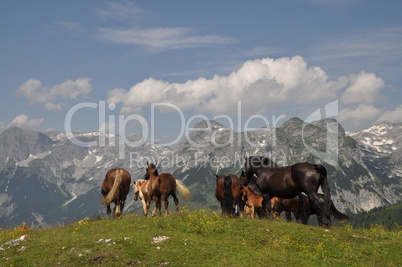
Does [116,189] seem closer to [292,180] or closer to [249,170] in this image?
[249,170]

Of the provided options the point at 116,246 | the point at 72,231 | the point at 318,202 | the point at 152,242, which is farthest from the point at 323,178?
the point at 72,231

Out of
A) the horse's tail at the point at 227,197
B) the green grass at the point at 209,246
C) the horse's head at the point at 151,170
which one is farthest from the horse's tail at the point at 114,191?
the horse's tail at the point at 227,197

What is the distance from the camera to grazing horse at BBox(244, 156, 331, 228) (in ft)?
78.3

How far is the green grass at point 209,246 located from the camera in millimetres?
16172

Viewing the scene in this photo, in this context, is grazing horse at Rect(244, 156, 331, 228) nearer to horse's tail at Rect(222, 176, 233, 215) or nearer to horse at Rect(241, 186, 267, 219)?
horse at Rect(241, 186, 267, 219)

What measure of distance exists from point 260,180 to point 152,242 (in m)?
10.7

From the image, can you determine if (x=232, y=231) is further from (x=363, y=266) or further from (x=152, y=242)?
(x=363, y=266)

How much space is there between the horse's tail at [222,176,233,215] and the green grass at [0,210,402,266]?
151 inches

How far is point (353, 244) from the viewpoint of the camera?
60.0ft

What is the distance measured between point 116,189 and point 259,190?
10.5 meters

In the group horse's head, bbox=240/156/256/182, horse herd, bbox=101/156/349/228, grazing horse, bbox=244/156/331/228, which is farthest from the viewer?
horse's head, bbox=240/156/256/182

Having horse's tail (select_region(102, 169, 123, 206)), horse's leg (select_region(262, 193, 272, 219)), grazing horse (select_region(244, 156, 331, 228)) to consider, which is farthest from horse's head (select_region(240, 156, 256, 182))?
horse's tail (select_region(102, 169, 123, 206))

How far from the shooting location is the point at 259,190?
89.0 feet

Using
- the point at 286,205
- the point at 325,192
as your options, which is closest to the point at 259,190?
the point at 286,205
